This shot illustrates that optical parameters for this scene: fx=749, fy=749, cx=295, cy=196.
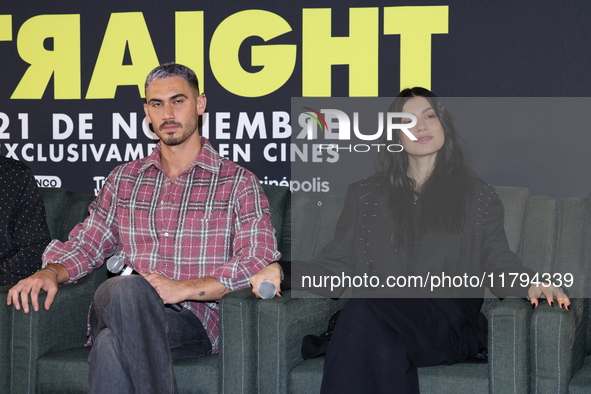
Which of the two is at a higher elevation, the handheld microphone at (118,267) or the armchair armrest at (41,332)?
the handheld microphone at (118,267)

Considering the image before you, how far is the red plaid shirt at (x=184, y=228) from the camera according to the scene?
2721 mm

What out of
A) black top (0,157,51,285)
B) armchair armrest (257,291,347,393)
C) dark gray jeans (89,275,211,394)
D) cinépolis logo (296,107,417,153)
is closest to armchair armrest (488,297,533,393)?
armchair armrest (257,291,347,393)

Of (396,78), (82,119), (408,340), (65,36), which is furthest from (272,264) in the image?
(65,36)

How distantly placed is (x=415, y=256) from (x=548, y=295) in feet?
1.71

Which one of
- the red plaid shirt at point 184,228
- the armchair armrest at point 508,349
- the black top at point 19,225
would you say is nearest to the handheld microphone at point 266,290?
the red plaid shirt at point 184,228

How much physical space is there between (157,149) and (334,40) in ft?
3.95

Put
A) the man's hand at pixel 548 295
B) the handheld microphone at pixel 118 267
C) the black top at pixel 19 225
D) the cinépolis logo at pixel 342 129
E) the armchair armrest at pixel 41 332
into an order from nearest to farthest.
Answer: the man's hand at pixel 548 295 < the armchair armrest at pixel 41 332 < the handheld microphone at pixel 118 267 < the black top at pixel 19 225 < the cinépolis logo at pixel 342 129

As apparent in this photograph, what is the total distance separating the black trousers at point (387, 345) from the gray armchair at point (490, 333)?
0.08 meters

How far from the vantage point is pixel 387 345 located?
A: 220 cm

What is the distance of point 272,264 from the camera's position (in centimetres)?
259

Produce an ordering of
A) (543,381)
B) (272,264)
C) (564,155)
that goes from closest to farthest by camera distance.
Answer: (543,381) → (272,264) → (564,155)

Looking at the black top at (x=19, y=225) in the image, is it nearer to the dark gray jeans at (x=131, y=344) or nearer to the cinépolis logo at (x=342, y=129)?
the dark gray jeans at (x=131, y=344)

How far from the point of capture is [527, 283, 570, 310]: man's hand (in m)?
2.32

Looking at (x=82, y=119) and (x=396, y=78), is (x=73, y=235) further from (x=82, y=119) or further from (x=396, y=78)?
(x=396, y=78)
